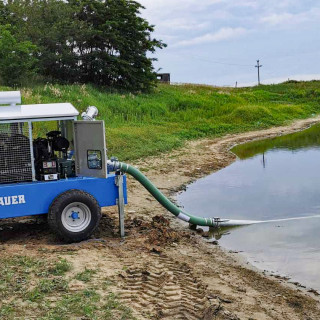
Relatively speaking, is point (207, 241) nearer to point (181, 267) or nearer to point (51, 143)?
point (181, 267)

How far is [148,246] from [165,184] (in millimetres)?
6092

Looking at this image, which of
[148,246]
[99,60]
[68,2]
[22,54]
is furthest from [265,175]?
[68,2]

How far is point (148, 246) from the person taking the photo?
848cm

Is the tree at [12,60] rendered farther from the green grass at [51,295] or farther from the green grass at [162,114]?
the green grass at [51,295]

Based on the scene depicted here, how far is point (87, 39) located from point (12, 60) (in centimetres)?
616

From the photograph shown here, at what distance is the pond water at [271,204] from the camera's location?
8875 mm

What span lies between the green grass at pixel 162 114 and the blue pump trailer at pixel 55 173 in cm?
801

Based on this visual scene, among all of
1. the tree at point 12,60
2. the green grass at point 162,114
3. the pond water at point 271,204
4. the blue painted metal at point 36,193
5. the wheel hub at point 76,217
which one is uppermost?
the tree at point 12,60

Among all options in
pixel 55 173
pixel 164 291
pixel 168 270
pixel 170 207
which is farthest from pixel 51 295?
pixel 170 207

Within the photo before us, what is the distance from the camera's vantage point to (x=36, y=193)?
8.23 meters

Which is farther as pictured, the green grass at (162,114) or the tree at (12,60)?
the tree at (12,60)

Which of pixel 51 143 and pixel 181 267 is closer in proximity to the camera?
pixel 181 267

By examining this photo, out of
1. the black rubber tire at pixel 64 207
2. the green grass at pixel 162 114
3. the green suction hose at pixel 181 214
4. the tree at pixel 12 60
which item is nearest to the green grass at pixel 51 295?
the black rubber tire at pixel 64 207

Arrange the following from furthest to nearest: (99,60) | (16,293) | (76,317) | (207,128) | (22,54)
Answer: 1. (99,60)
2. (22,54)
3. (207,128)
4. (16,293)
5. (76,317)
